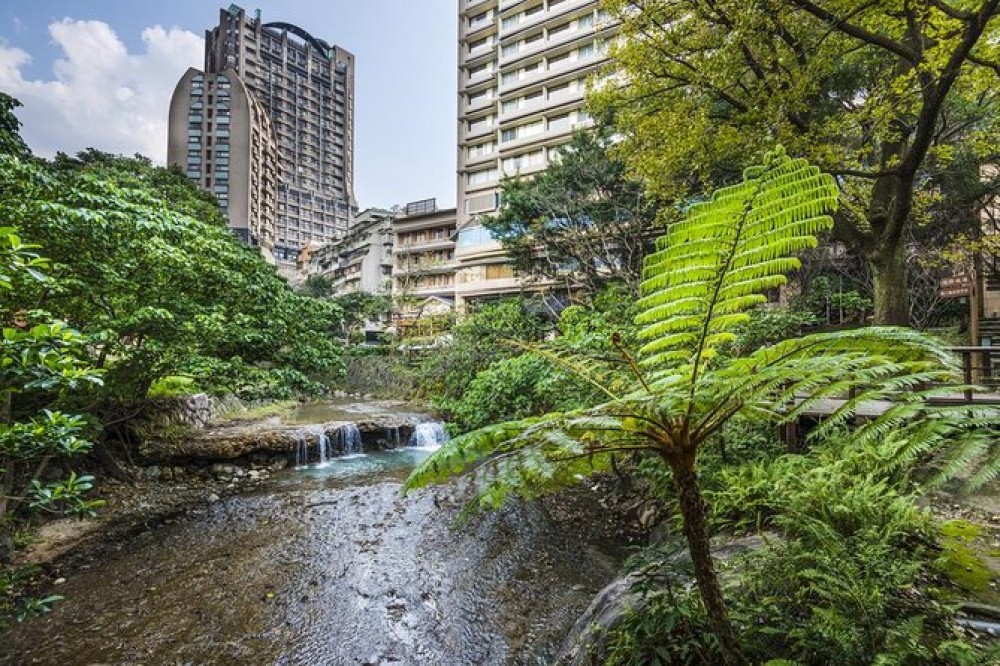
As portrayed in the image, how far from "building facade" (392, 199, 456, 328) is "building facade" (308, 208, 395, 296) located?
65.8 inches

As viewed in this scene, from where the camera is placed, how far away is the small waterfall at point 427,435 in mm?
13570

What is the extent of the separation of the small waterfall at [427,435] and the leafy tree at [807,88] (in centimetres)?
943

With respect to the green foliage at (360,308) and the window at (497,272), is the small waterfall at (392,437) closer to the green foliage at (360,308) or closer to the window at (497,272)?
the green foliage at (360,308)

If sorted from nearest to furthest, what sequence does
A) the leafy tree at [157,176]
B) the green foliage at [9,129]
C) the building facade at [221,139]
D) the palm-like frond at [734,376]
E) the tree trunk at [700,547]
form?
the palm-like frond at [734,376]
the tree trunk at [700,547]
the green foliage at [9,129]
the leafy tree at [157,176]
the building facade at [221,139]

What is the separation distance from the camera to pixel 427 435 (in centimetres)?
1377

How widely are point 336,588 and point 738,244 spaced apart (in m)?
5.72

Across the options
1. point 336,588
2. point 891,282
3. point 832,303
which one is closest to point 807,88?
point 891,282

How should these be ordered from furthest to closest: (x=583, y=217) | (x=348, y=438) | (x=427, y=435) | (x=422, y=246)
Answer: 1. (x=422, y=246)
2. (x=583, y=217)
3. (x=427, y=435)
4. (x=348, y=438)

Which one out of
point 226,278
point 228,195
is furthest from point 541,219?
point 228,195

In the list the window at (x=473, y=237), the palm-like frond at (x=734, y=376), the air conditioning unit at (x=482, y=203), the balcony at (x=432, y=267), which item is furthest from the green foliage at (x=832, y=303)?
the balcony at (x=432, y=267)

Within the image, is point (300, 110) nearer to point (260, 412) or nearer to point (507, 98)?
point (507, 98)

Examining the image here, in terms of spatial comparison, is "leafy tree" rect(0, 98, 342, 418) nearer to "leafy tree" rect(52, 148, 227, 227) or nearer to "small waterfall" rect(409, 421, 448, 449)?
"small waterfall" rect(409, 421, 448, 449)

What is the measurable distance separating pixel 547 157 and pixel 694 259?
29311 mm

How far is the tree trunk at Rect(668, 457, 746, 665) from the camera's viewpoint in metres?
1.68
